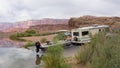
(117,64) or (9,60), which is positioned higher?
(117,64)

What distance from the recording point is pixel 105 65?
12.4 m

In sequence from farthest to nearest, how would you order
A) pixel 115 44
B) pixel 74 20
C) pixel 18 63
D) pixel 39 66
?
pixel 74 20 → pixel 18 63 → pixel 39 66 → pixel 115 44

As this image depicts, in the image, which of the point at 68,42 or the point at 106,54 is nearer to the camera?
the point at 106,54

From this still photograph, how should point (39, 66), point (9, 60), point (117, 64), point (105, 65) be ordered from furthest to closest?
point (9, 60) → point (39, 66) → point (105, 65) → point (117, 64)

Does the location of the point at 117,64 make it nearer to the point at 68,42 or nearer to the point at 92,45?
the point at 92,45

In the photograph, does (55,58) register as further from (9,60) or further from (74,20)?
(74,20)

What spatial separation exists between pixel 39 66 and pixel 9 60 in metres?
6.25

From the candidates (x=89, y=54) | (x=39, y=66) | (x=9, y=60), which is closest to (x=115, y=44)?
(x=89, y=54)

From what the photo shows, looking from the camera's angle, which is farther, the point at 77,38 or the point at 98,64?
the point at 77,38

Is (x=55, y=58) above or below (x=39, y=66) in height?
above

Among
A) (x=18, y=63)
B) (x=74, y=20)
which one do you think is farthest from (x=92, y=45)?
(x=74, y=20)

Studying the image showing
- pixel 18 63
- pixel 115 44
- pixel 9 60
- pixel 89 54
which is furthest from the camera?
pixel 9 60

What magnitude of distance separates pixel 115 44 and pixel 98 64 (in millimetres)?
1275

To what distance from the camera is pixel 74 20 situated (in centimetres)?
8319
